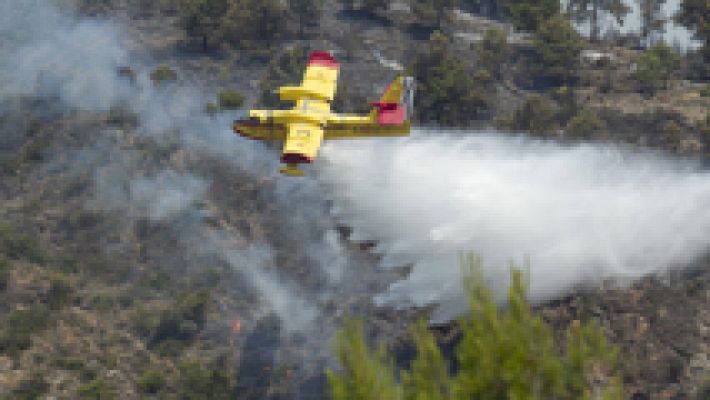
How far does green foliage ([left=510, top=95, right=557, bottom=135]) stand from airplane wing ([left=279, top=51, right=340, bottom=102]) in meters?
14.9

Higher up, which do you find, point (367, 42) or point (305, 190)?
point (367, 42)

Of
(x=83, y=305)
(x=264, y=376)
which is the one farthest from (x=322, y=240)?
(x=83, y=305)

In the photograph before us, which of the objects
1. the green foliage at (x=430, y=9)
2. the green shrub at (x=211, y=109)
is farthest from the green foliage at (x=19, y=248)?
the green foliage at (x=430, y=9)

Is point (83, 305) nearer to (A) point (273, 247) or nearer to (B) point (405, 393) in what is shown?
(A) point (273, 247)

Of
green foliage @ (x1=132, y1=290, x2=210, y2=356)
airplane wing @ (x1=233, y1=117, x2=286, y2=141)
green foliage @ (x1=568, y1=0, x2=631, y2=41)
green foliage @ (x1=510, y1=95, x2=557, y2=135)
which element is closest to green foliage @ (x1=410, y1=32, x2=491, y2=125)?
green foliage @ (x1=510, y1=95, x2=557, y2=135)

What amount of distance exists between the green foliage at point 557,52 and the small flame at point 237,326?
125 feet

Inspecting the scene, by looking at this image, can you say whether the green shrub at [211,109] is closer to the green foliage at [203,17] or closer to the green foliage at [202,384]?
the green foliage at [203,17]

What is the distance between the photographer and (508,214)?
4775 cm

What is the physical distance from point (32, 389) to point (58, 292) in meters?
7.06

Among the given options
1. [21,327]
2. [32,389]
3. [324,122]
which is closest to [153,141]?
[324,122]

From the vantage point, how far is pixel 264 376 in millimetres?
45344

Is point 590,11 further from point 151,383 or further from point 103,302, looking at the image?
point 151,383

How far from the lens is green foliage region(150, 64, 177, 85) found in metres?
65.1

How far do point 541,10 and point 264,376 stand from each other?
47.9 meters
